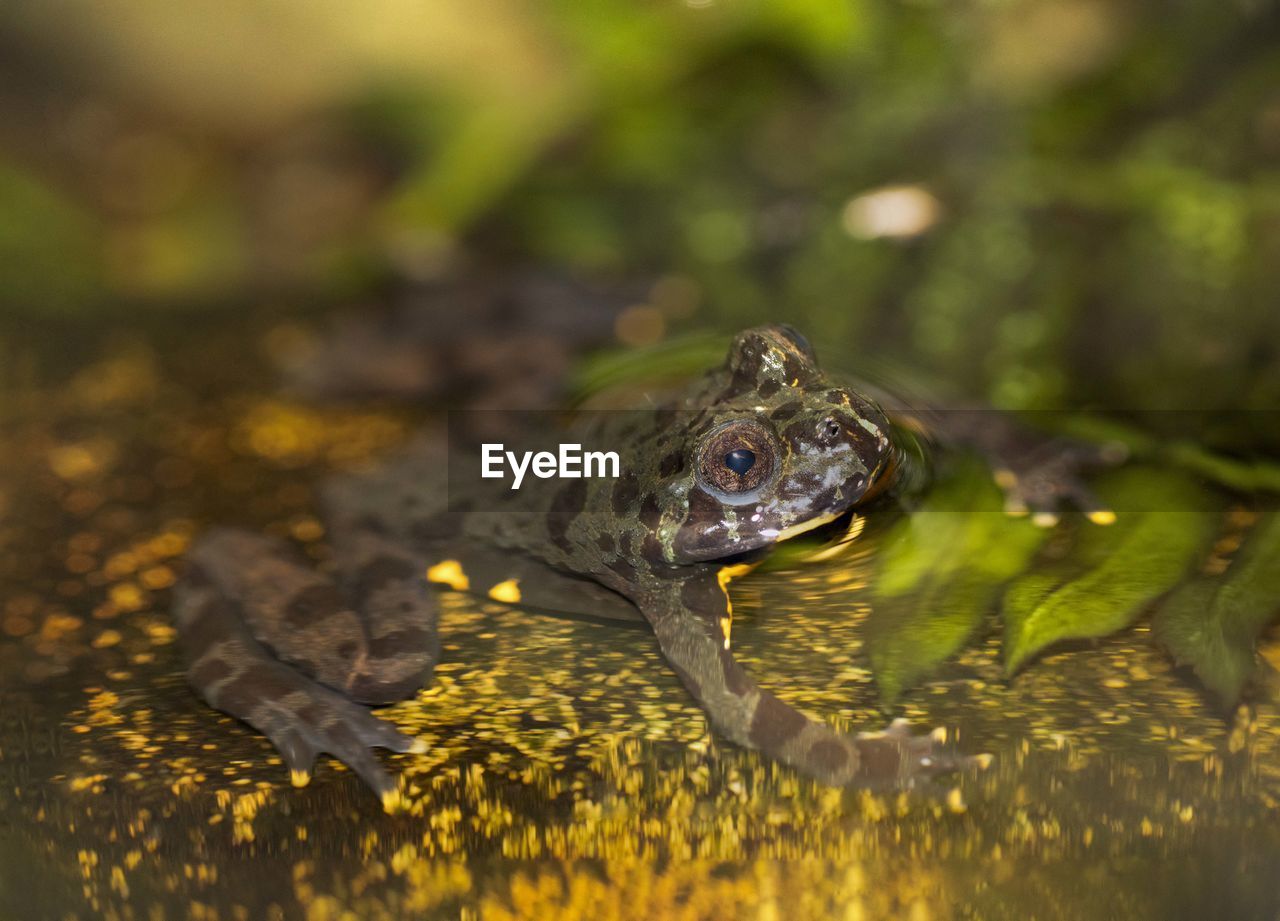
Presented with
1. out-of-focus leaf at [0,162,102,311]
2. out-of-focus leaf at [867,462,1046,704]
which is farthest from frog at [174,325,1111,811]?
out-of-focus leaf at [0,162,102,311]

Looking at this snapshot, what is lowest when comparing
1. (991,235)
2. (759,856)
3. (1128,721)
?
(759,856)

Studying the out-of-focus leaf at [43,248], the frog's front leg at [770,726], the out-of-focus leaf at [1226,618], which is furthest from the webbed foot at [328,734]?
the out-of-focus leaf at [43,248]

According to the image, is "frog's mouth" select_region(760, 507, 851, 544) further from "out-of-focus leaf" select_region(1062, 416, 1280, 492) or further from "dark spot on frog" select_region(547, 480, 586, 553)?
"out-of-focus leaf" select_region(1062, 416, 1280, 492)

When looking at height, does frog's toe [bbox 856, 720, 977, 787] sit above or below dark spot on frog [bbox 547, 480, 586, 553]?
below

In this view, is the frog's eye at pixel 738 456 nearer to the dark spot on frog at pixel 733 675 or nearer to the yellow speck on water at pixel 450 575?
the dark spot on frog at pixel 733 675

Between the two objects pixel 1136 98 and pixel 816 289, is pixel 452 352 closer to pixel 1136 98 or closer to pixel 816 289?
pixel 816 289

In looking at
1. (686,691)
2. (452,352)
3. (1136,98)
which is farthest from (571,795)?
(1136,98)

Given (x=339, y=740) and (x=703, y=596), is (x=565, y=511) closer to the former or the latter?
(x=703, y=596)

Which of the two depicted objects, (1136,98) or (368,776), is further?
(1136,98)
